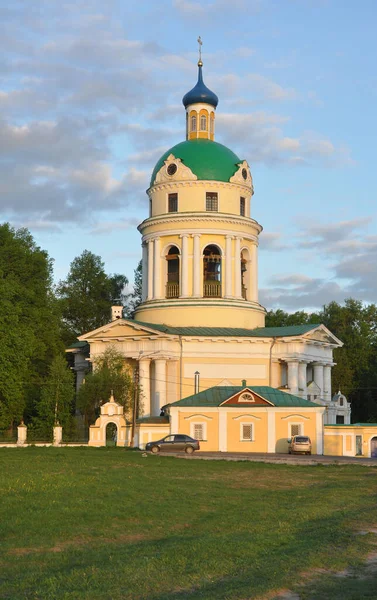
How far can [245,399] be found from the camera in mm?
39406

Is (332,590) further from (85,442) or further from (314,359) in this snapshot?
(314,359)

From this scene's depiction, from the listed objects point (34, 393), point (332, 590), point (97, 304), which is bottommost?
point (332, 590)

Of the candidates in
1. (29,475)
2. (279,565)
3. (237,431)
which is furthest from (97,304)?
(279,565)

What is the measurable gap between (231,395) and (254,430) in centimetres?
202

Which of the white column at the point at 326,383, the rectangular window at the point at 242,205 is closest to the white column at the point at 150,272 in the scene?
the rectangular window at the point at 242,205

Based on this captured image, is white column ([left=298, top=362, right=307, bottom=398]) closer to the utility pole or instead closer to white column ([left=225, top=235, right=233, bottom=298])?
white column ([left=225, top=235, right=233, bottom=298])

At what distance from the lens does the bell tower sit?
47531 millimetres

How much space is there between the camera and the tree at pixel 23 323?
45.4m

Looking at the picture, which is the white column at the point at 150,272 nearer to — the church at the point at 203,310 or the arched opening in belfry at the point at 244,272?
the church at the point at 203,310

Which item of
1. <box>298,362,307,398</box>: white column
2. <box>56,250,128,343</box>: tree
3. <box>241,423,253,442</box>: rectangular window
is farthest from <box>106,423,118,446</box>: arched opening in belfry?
<box>56,250,128,343</box>: tree

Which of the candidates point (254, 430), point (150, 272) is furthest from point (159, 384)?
point (150, 272)

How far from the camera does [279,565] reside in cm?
1066

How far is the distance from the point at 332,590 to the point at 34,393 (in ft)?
138

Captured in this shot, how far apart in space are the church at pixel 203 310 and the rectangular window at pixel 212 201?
58 mm
